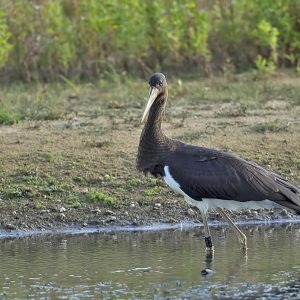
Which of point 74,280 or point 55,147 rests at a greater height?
point 55,147

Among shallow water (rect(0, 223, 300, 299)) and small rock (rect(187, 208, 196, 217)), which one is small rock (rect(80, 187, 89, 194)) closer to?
shallow water (rect(0, 223, 300, 299))

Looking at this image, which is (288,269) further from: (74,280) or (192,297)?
(74,280)

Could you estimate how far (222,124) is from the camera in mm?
11008

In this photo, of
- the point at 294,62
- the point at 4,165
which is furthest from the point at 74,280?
the point at 294,62

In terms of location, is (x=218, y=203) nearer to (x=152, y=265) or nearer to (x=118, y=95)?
(x=152, y=265)

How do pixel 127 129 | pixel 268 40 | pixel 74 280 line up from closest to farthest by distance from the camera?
pixel 74 280, pixel 127 129, pixel 268 40

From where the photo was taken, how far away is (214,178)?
791 cm

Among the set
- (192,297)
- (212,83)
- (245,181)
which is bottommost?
(192,297)

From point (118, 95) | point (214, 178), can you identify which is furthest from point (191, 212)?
point (118, 95)

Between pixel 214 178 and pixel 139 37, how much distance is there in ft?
18.4

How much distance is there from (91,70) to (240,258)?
6.15m

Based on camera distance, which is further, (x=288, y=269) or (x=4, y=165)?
(x=4, y=165)

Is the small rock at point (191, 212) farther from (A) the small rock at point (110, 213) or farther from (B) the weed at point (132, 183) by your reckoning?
(A) the small rock at point (110, 213)

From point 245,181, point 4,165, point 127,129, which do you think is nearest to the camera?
point 245,181
